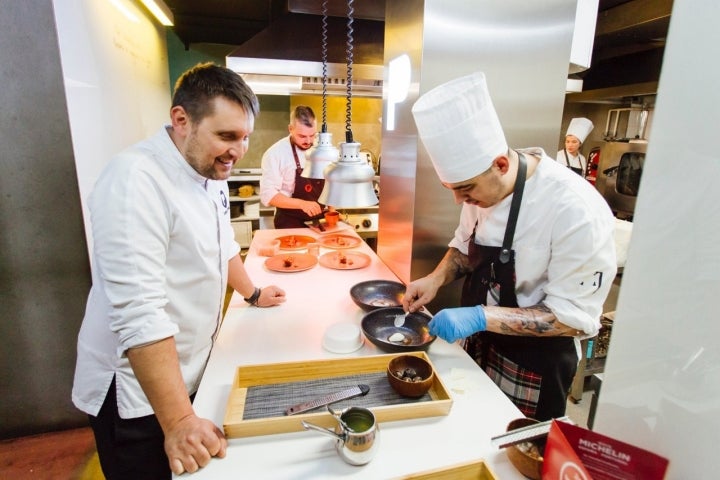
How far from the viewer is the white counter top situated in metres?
0.96

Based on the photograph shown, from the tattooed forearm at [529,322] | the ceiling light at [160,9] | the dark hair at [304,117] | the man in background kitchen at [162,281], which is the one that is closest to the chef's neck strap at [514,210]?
the tattooed forearm at [529,322]

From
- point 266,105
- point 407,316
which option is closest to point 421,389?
point 407,316

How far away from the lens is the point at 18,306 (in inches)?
87.0

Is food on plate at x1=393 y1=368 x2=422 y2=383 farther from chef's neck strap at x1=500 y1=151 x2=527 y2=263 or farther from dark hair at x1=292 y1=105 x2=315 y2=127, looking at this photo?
dark hair at x1=292 y1=105 x2=315 y2=127

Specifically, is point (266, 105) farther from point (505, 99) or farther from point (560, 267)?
point (560, 267)

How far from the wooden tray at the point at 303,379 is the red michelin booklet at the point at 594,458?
0.40m

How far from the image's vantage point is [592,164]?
203 inches

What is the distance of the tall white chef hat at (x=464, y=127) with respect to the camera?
1371mm

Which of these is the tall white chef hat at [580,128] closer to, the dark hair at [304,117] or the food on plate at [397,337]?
the dark hair at [304,117]

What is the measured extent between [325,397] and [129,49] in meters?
3.69

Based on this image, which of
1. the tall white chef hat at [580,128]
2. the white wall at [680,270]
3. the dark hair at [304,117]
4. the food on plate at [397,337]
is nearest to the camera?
the white wall at [680,270]

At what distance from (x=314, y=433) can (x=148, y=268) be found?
0.67 metres

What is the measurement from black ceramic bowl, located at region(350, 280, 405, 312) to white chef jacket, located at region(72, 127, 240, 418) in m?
0.69

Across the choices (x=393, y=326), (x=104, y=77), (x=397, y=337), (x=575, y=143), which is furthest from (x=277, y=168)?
(x=575, y=143)
